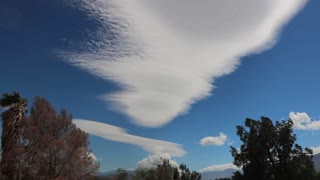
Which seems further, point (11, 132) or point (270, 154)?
point (270, 154)

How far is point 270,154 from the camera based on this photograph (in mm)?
68438

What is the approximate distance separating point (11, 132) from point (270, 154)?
48246 millimetres

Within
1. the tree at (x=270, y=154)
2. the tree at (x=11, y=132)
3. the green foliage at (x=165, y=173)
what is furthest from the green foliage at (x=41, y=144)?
the tree at (x=270, y=154)

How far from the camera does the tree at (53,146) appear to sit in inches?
1339

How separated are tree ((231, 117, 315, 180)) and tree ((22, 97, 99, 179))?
3879 cm

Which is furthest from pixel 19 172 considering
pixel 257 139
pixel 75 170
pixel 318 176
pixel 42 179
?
pixel 318 176

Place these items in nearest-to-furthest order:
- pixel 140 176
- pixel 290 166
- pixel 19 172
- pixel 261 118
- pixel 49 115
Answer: pixel 19 172 → pixel 49 115 → pixel 290 166 → pixel 261 118 → pixel 140 176

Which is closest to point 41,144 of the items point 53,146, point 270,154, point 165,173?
point 53,146

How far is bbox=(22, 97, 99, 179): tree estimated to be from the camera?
3400 cm

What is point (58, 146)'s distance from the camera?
34.7 meters

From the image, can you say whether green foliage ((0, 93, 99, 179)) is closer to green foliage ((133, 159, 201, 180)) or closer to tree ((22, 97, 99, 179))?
tree ((22, 97, 99, 179))

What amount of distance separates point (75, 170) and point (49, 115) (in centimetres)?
587

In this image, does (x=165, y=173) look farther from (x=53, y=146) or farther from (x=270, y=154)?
(x=53, y=146)

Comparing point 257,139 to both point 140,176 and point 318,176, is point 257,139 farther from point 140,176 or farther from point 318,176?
point 140,176
